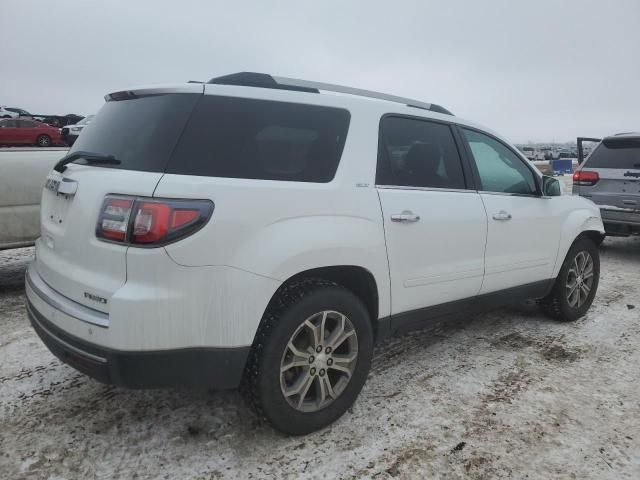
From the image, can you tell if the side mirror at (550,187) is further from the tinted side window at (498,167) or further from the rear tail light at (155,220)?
the rear tail light at (155,220)

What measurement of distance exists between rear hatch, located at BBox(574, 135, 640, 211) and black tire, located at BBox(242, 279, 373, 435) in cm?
587

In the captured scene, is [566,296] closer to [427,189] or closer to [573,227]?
[573,227]

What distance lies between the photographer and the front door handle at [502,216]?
3.44m

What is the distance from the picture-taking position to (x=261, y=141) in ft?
7.73

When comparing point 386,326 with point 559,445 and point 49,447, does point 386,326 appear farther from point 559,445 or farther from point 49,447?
point 49,447

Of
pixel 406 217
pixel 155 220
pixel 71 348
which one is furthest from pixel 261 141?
pixel 71 348

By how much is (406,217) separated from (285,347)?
1.04 m

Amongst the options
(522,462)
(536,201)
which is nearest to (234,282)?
(522,462)

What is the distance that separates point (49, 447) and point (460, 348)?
2.76 m

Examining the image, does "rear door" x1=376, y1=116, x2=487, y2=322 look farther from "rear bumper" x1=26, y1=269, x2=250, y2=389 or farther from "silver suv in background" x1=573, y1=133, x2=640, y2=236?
"silver suv in background" x1=573, y1=133, x2=640, y2=236

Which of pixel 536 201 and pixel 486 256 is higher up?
pixel 536 201

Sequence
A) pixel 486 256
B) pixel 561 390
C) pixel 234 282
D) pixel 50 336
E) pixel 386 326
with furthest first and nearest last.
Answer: pixel 486 256 → pixel 561 390 → pixel 386 326 → pixel 50 336 → pixel 234 282

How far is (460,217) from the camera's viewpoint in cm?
315

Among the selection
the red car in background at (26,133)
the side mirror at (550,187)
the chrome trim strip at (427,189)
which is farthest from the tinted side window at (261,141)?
the red car in background at (26,133)
